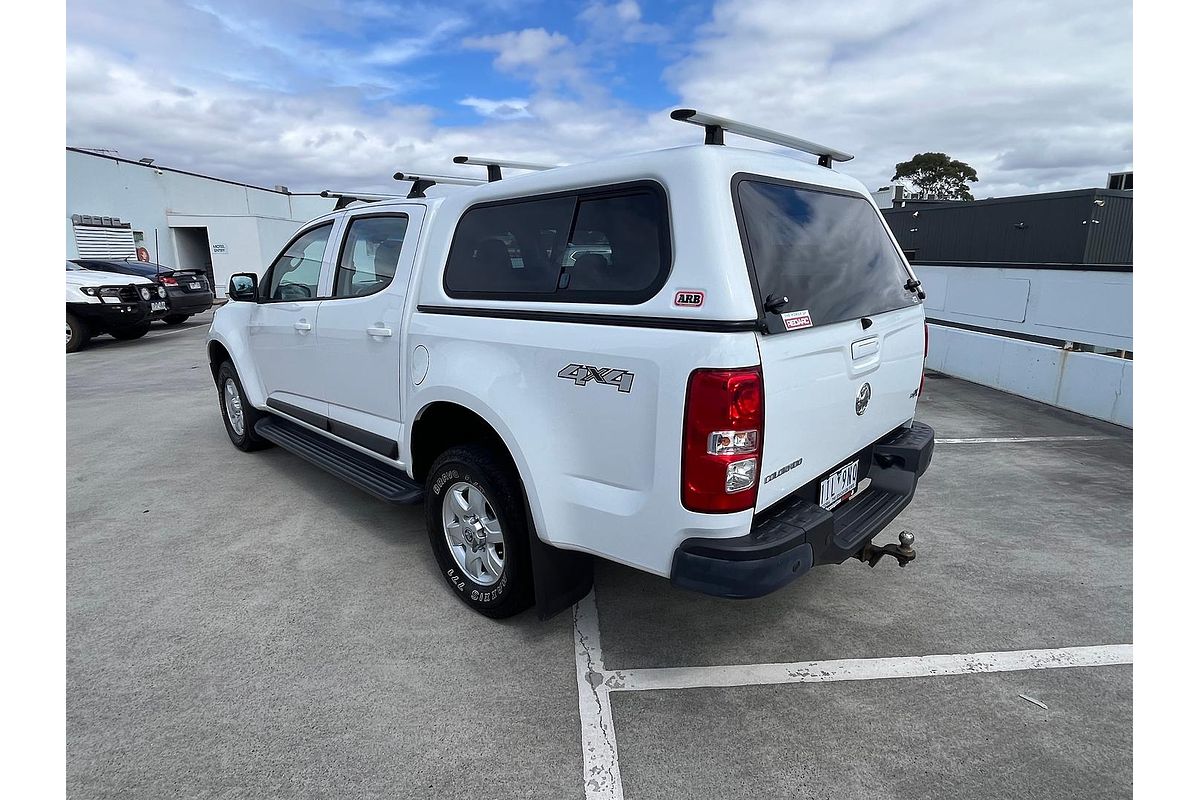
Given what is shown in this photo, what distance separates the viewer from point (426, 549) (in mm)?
3984

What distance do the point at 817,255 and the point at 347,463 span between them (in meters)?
3.07

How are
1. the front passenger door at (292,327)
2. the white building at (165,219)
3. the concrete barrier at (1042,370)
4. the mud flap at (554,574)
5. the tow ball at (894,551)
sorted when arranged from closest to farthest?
the mud flap at (554,574) → the tow ball at (894,551) → the front passenger door at (292,327) → the concrete barrier at (1042,370) → the white building at (165,219)

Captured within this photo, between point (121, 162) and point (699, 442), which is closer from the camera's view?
point (699, 442)

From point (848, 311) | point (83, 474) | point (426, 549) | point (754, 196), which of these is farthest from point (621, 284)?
point (83, 474)

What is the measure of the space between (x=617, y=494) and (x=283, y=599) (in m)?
2.08

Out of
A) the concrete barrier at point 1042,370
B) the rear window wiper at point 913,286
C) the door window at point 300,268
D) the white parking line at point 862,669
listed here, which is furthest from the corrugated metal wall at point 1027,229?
the door window at point 300,268

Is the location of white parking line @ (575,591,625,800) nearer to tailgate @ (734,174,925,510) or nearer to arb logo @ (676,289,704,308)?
tailgate @ (734,174,925,510)

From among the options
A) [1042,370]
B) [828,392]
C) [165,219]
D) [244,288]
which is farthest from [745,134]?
[165,219]

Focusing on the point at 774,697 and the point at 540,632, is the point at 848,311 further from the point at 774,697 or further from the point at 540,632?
the point at 540,632

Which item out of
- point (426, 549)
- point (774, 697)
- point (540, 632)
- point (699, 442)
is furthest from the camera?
point (426, 549)

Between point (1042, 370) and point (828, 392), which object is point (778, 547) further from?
point (1042, 370)

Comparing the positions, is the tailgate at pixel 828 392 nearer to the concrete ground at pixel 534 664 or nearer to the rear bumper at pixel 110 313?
the concrete ground at pixel 534 664

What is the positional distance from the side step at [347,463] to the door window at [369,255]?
1.05 metres

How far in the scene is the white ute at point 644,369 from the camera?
88.3 inches
